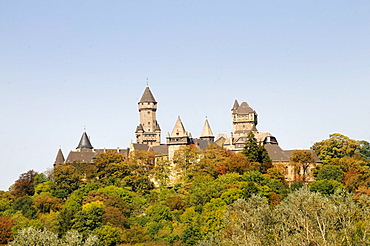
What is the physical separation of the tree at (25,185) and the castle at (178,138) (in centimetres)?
948

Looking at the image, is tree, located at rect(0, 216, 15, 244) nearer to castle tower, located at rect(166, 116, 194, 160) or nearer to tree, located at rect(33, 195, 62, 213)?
tree, located at rect(33, 195, 62, 213)

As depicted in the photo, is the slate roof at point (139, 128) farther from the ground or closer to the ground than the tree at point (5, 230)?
farther from the ground

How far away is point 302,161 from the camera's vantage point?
271 ft

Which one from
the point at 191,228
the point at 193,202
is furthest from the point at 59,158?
the point at 191,228

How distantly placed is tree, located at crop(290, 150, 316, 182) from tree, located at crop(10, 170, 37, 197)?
37.0 m

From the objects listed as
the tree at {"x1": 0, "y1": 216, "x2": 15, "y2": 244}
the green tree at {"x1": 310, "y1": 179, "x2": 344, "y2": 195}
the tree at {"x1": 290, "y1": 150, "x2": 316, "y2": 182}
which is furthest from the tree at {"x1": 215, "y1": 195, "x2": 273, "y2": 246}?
the tree at {"x1": 290, "y1": 150, "x2": 316, "y2": 182}

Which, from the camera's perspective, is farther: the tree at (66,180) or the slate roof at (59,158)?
the slate roof at (59,158)

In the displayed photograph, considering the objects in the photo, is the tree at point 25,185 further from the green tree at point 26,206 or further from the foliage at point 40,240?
the foliage at point 40,240

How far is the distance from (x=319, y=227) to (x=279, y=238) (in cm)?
336

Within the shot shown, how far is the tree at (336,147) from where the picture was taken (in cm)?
9031

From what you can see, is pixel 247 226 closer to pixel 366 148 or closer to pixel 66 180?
pixel 66 180

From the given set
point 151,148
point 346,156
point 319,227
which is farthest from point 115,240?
point 346,156

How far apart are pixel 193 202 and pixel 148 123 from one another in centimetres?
4978

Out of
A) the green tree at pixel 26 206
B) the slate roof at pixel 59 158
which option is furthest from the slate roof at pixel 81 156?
the green tree at pixel 26 206
